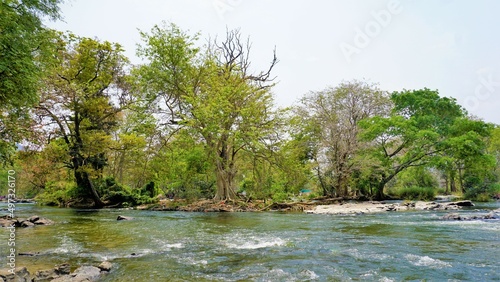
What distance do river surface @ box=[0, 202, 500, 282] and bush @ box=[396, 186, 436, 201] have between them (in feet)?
66.2

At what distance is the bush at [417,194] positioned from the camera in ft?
98.3

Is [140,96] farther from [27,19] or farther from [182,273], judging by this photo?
[182,273]

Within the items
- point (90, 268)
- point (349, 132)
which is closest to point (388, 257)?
point (90, 268)

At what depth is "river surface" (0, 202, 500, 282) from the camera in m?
5.67

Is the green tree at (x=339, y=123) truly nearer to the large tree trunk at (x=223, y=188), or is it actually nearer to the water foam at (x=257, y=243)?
the large tree trunk at (x=223, y=188)

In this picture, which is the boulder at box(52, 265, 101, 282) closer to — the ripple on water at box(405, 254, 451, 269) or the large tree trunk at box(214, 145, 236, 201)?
the ripple on water at box(405, 254, 451, 269)

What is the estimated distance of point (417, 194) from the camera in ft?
100

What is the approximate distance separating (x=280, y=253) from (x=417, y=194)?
89.7 ft

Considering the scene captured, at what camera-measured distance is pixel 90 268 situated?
5793 millimetres

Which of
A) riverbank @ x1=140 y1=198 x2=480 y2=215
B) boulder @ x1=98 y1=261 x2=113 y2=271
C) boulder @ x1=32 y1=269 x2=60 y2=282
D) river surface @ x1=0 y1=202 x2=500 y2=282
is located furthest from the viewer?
riverbank @ x1=140 y1=198 x2=480 y2=215

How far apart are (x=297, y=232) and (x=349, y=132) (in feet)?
58.4

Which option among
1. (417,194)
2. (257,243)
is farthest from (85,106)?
(417,194)

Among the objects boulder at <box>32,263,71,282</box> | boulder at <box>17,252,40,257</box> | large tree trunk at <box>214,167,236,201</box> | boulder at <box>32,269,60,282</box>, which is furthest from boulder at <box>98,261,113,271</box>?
large tree trunk at <box>214,167,236,201</box>

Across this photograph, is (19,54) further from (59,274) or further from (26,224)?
(26,224)
